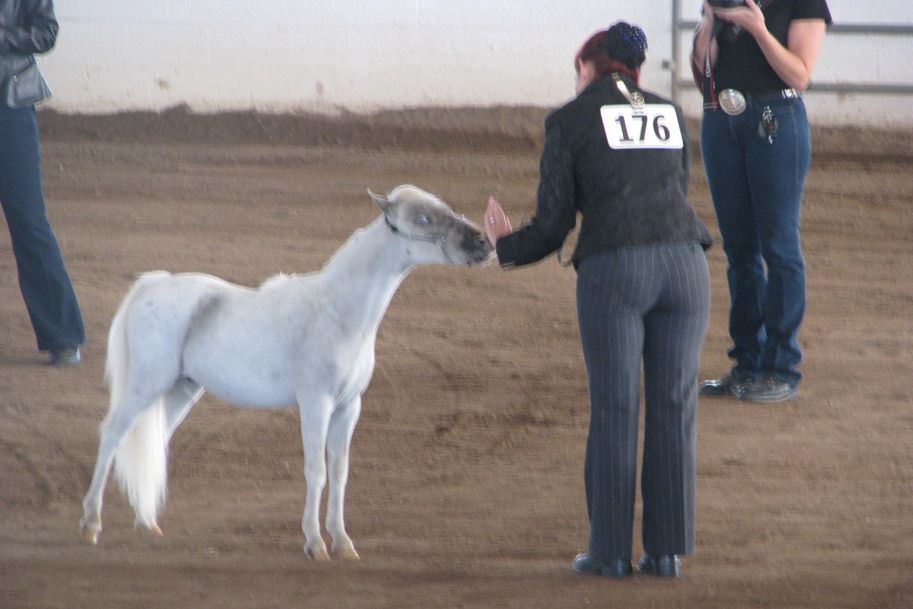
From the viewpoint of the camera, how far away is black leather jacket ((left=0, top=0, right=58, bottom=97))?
249 inches

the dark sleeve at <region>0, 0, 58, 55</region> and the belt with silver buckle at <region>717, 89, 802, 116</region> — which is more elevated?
the dark sleeve at <region>0, 0, 58, 55</region>

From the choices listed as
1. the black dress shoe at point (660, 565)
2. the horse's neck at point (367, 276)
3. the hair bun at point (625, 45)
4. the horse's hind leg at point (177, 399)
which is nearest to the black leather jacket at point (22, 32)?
the horse's hind leg at point (177, 399)

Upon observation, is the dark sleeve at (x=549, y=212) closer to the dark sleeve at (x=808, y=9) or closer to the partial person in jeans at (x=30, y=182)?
the dark sleeve at (x=808, y=9)

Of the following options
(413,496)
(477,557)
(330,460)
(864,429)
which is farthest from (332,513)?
(864,429)

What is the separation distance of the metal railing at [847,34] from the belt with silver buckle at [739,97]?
22.5 ft

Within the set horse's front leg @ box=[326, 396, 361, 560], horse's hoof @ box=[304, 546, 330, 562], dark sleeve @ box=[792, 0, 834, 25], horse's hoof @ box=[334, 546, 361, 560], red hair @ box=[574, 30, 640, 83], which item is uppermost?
red hair @ box=[574, 30, 640, 83]

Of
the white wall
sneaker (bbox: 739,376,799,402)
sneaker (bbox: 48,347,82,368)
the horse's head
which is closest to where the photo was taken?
the horse's head

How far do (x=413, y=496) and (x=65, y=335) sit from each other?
92.9 inches

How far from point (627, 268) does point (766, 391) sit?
2.40 metres

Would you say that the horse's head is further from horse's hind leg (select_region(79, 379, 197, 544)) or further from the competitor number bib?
horse's hind leg (select_region(79, 379, 197, 544))

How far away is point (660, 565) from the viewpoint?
4359 millimetres

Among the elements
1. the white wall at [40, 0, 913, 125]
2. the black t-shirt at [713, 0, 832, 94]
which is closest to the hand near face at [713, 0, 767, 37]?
the black t-shirt at [713, 0, 832, 94]

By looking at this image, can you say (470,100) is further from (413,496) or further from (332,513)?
(332,513)

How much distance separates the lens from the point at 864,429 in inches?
237
